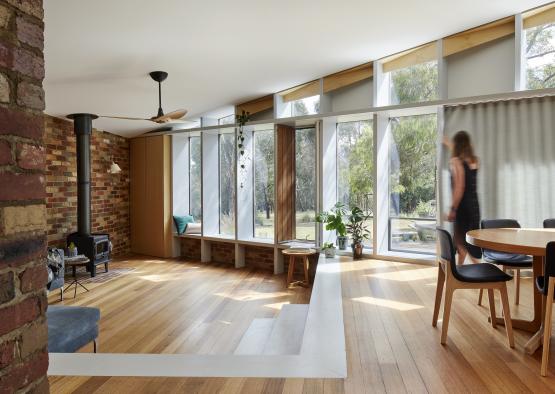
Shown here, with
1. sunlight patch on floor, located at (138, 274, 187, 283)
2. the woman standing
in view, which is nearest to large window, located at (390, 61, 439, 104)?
the woman standing

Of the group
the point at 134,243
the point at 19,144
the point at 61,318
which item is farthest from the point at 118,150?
the point at 19,144

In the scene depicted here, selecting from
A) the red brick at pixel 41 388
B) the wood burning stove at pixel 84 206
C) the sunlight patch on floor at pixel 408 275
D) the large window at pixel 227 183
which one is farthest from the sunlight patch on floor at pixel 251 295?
the red brick at pixel 41 388

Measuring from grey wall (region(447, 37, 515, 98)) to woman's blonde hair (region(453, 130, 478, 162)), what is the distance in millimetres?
494

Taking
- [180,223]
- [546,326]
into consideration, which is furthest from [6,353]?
[180,223]

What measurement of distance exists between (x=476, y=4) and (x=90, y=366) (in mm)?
4507

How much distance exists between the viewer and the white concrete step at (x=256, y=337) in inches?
131

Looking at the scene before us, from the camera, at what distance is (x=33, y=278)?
2.71ft

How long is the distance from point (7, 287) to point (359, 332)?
8.01 feet

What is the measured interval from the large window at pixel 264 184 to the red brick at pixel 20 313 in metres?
5.94

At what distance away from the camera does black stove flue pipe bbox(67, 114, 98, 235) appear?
623 centimetres

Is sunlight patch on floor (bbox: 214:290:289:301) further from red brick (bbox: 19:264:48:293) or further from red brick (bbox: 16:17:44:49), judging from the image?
red brick (bbox: 16:17:44:49)

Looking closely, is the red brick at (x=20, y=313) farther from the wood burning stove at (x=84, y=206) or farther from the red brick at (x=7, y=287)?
the wood burning stove at (x=84, y=206)

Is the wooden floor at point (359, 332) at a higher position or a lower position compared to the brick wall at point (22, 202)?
lower

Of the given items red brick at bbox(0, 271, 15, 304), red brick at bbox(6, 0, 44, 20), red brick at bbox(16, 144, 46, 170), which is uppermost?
red brick at bbox(6, 0, 44, 20)
